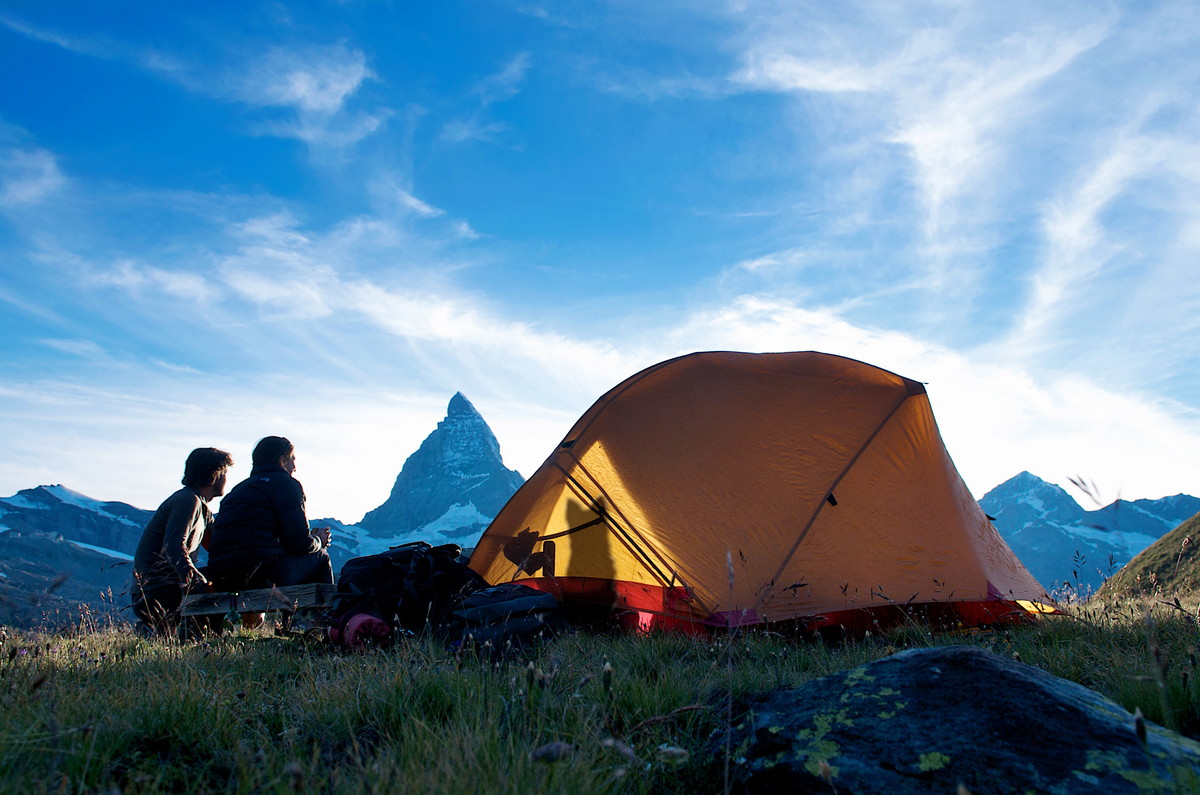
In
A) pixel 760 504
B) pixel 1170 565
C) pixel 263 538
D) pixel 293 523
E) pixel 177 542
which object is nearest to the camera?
pixel 760 504

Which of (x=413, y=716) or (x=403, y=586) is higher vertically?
(x=403, y=586)

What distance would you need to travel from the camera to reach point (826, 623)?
5875 millimetres

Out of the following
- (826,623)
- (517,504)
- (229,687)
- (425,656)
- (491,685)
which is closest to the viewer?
(491,685)

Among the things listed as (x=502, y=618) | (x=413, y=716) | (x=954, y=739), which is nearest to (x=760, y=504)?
(x=502, y=618)

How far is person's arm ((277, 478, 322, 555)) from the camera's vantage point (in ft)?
24.3

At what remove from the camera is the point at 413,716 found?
2.54m

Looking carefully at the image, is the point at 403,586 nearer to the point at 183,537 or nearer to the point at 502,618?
the point at 502,618

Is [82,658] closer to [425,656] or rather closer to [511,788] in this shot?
[425,656]

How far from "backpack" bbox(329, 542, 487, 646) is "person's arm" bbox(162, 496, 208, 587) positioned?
2.24 m

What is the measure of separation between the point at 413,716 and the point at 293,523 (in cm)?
556

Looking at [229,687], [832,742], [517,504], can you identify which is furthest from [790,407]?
[229,687]

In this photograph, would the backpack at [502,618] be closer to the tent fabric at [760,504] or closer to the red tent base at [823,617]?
the red tent base at [823,617]

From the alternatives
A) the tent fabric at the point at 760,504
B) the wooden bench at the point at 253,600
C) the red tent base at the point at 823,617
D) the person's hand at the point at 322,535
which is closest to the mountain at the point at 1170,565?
the red tent base at the point at 823,617

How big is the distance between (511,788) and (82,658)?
4060mm
